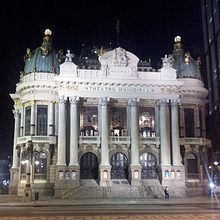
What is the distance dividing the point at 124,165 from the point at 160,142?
7229 mm

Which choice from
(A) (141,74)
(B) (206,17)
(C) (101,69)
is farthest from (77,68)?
(B) (206,17)

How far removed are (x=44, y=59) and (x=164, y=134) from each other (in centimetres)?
2514

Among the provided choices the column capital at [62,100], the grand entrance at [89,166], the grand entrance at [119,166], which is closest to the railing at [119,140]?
the grand entrance at [119,166]

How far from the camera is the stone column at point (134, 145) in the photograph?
66.9 m

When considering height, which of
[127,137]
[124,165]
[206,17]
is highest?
[206,17]

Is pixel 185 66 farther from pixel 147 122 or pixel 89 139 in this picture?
pixel 89 139

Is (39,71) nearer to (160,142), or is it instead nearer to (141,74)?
(141,74)

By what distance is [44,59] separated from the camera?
74.2 meters

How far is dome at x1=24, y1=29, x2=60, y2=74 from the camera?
240 feet

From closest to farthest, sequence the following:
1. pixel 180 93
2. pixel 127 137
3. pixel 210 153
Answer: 1. pixel 127 137
2. pixel 180 93
3. pixel 210 153

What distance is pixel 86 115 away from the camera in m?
71.2

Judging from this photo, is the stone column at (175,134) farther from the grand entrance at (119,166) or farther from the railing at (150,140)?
the grand entrance at (119,166)

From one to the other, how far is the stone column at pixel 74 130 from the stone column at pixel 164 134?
1430 centimetres

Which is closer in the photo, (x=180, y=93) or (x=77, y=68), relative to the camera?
(x=77, y=68)
